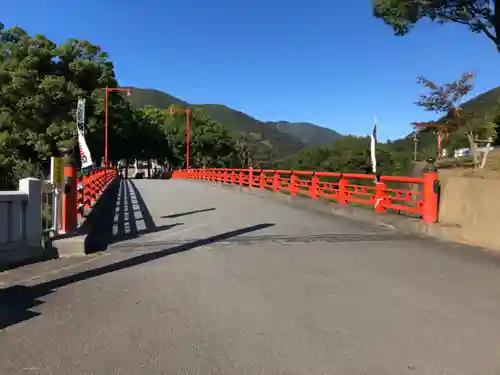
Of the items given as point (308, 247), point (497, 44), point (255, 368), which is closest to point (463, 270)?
point (308, 247)

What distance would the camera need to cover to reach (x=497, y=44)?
17234 mm

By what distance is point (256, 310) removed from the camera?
507cm

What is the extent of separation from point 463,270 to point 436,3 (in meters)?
13.6

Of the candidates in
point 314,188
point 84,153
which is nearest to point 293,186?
point 314,188

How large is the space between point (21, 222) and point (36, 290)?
6.31 feet

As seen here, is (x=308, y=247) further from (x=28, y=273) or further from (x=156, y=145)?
(x=156, y=145)

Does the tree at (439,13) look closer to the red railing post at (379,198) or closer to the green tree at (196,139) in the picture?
the red railing post at (379,198)

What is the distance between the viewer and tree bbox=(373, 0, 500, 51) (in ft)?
58.5

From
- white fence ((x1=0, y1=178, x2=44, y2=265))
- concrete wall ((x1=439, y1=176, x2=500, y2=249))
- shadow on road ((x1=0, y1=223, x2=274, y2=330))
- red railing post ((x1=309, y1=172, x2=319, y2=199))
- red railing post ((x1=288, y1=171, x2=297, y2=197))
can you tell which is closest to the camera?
shadow on road ((x1=0, y1=223, x2=274, y2=330))

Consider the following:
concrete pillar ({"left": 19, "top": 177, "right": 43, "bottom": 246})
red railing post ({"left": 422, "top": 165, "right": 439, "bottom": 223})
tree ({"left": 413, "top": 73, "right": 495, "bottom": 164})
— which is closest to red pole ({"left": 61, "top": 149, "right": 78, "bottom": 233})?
concrete pillar ({"left": 19, "top": 177, "right": 43, "bottom": 246})

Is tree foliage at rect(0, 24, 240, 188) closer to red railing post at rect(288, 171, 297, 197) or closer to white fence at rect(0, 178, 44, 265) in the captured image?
red railing post at rect(288, 171, 297, 197)

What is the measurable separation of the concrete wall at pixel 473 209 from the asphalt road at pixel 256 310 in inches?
21.5

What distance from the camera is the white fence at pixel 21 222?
7.21 meters

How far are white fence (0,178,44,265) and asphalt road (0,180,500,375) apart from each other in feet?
1.35
